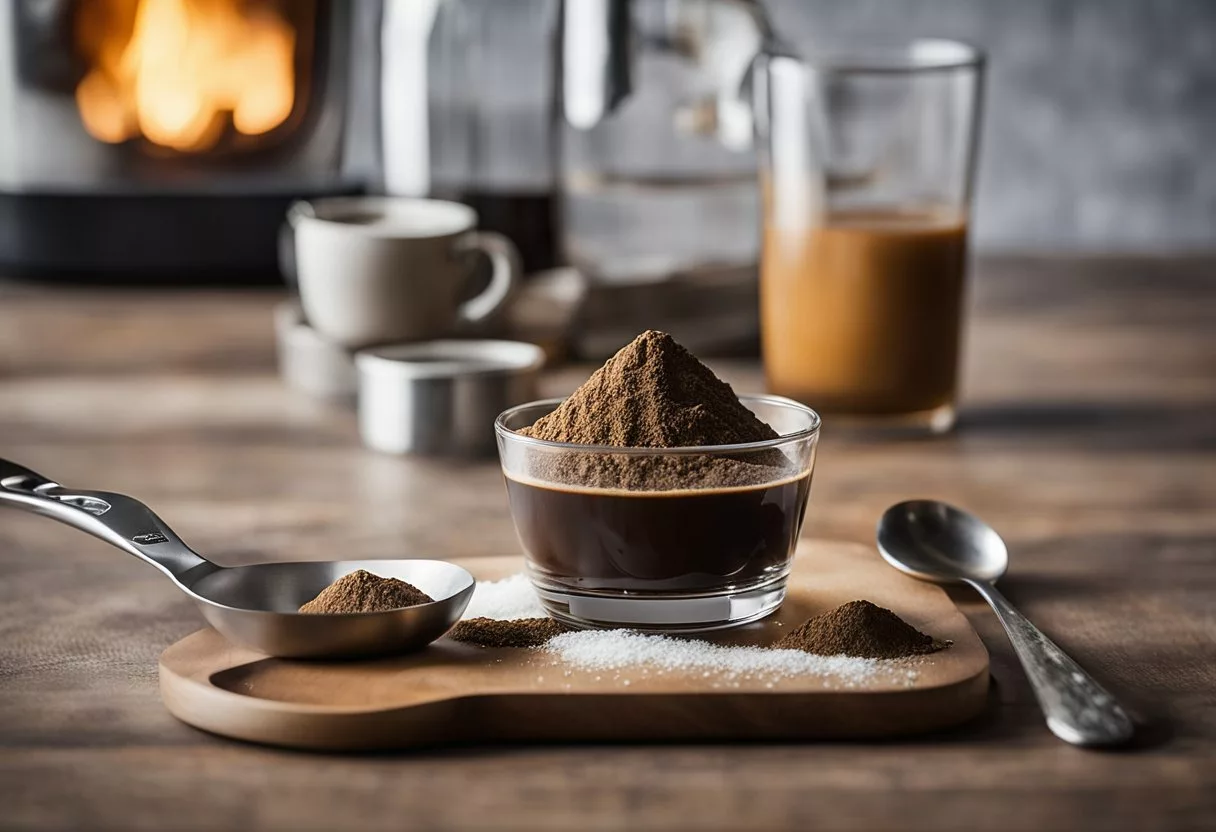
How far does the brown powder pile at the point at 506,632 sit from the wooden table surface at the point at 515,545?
0.09 m

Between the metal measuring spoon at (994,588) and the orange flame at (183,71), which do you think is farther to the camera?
the orange flame at (183,71)

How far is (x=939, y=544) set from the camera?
2.78 ft

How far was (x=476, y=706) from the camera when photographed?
0.60m

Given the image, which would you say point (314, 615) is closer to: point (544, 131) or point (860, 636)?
point (860, 636)

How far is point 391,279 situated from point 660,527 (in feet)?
2.09

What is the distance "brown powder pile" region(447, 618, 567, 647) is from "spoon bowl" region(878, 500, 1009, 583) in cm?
22

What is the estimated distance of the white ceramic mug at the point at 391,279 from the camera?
4.13 ft

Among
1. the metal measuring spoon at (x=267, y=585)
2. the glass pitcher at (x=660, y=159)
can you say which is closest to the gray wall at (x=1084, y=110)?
the glass pitcher at (x=660, y=159)

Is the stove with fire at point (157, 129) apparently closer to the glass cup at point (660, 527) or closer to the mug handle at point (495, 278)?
the mug handle at point (495, 278)

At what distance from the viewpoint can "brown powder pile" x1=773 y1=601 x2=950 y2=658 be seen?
66cm

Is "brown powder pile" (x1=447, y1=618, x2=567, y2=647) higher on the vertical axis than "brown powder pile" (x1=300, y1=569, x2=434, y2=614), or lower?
lower

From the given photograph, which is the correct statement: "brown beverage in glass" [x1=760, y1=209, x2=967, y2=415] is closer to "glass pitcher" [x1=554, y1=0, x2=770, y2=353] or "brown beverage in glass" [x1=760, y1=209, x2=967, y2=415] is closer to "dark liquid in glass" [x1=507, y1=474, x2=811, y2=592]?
"glass pitcher" [x1=554, y1=0, x2=770, y2=353]

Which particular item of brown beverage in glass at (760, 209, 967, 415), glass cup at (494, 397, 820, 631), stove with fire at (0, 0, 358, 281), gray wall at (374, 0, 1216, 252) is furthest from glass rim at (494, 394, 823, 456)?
gray wall at (374, 0, 1216, 252)

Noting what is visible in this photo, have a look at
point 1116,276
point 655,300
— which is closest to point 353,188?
point 655,300
